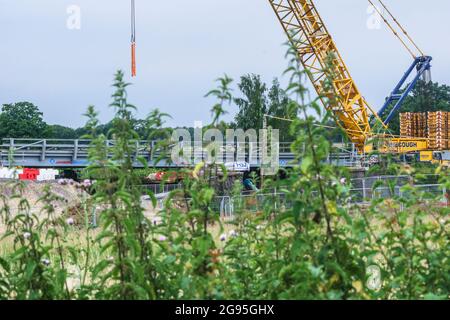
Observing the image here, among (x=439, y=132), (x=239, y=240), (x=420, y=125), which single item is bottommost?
(x=239, y=240)

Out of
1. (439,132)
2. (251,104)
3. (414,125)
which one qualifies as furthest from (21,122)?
(439,132)

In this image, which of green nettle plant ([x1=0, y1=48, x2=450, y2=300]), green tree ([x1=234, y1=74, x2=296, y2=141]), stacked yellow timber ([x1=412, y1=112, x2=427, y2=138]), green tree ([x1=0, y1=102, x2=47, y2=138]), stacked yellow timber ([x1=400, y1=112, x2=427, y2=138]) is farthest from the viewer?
green tree ([x1=0, y1=102, x2=47, y2=138])

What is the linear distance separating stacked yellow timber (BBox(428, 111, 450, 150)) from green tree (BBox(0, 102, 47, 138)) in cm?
3527

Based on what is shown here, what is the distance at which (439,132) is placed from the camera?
34656 millimetres

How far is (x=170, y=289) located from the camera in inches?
117

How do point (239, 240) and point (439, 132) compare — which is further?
Answer: point (439, 132)

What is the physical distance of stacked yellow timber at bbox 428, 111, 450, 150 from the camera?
34.4m

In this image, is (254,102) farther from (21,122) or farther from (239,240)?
(239,240)

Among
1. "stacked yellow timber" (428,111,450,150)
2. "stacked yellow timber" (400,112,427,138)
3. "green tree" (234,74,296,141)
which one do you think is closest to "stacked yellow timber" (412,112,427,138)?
"stacked yellow timber" (400,112,427,138)

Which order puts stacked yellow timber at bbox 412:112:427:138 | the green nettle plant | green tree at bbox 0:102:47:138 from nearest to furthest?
the green nettle plant, stacked yellow timber at bbox 412:112:427:138, green tree at bbox 0:102:47:138

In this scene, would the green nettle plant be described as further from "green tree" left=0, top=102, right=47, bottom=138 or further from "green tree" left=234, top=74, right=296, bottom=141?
"green tree" left=0, top=102, right=47, bottom=138

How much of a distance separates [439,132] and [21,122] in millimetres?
37679

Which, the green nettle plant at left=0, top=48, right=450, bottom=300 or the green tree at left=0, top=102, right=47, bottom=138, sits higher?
the green tree at left=0, top=102, right=47, bottom=138

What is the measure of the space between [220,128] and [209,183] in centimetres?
28
